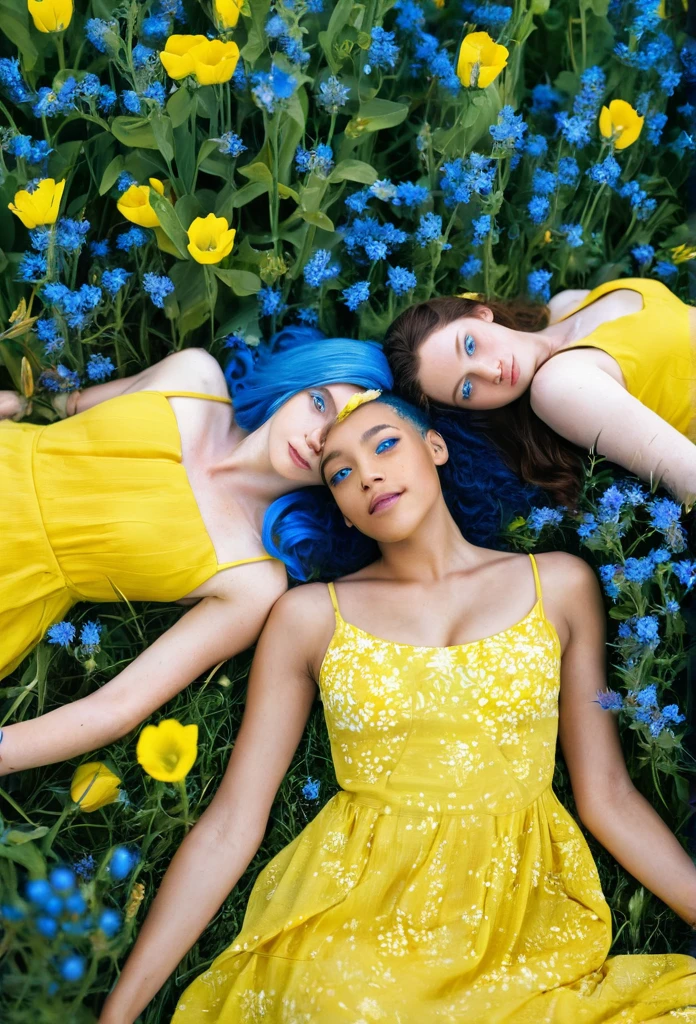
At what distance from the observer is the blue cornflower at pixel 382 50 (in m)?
2.44

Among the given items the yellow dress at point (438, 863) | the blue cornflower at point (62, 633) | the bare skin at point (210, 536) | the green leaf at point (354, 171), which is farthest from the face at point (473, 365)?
the blue cornflower at point (62, 633)

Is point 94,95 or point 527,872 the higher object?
point 94,95

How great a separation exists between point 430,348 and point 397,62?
0.85m

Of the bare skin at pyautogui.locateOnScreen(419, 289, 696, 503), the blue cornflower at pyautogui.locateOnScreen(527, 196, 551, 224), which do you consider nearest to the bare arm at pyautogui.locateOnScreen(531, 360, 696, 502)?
the bare skin at pyautogui.locateOnScreen(419, 289, 696, 503)

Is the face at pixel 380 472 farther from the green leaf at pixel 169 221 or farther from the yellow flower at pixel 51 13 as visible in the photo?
the yellow flower at pixel 51 13

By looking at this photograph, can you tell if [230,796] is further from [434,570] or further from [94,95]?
[94,95]

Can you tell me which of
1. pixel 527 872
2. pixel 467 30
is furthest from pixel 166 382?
pixel 527 872

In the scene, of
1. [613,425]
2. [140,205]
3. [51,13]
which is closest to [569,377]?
[613,425]

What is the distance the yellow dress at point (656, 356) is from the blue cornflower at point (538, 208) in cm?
38

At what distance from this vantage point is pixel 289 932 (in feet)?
7.22

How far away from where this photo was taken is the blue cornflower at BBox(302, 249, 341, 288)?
2.54 meters

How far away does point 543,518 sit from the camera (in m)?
2.48

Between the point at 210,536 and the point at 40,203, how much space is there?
2.91 ft

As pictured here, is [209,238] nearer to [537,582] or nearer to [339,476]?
[339,476]
